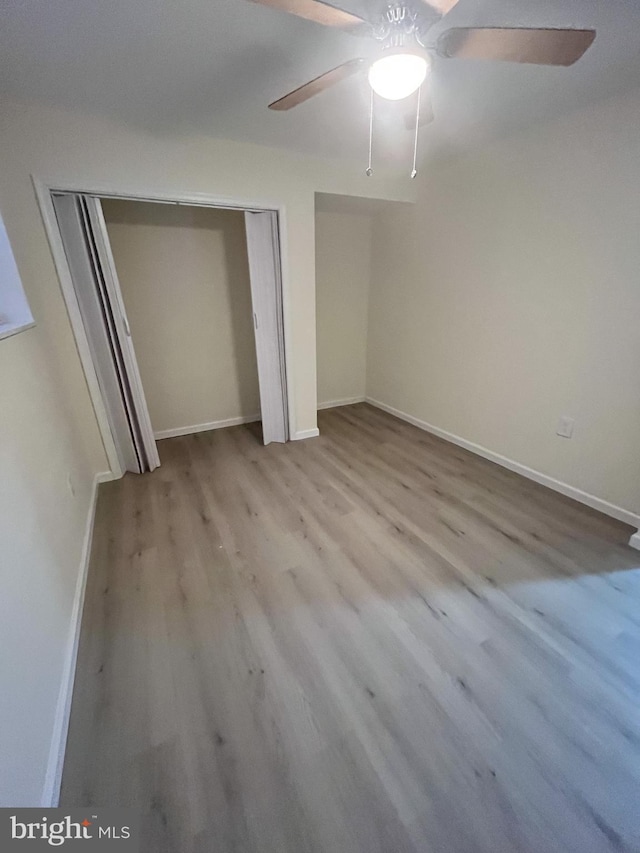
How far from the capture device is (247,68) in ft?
5.07

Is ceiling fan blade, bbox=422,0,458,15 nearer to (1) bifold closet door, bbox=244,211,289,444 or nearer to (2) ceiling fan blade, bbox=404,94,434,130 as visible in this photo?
(2) ceiling fan blade, bbox=404,94,434,130

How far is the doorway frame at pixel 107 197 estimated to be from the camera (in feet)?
6.63

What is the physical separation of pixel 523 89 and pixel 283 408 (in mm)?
2497

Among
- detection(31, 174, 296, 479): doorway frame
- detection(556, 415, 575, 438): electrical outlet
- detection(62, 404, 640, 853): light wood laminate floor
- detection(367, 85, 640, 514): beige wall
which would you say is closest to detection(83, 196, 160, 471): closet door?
detection(31, 174, 296, 479): doorway frame

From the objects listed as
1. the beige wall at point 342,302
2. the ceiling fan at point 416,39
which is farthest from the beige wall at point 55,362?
the ceiling fan at point 416,39

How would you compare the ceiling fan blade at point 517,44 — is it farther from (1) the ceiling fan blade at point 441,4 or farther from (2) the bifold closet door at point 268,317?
(2) the bifold closet door at point 268,317

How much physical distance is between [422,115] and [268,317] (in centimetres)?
165

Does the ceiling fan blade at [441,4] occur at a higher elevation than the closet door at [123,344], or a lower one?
higher

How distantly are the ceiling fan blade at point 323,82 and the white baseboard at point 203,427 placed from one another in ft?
8.81

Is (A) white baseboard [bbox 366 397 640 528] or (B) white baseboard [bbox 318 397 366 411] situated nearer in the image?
(A) white baseboard [bbox 366 397 640 528]

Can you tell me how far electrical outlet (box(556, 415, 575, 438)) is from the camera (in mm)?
2273

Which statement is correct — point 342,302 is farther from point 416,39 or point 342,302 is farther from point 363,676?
point 363,676

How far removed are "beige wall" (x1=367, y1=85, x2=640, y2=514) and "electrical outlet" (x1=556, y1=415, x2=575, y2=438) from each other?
4 centimetres

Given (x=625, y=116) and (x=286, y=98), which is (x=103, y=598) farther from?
(x=625, y=116)
